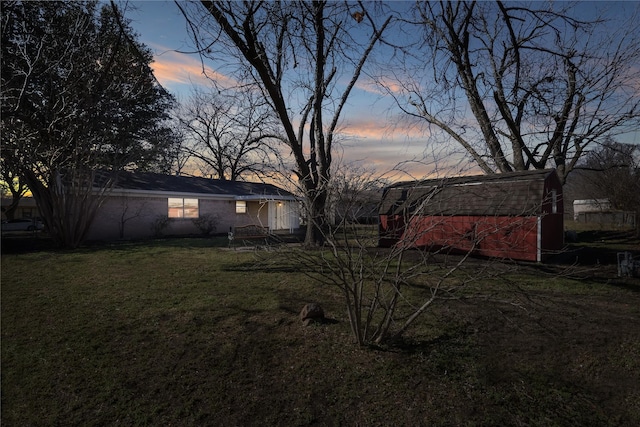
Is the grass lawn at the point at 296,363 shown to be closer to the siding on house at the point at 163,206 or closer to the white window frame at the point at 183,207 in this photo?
the siding on house at the point at 163,206

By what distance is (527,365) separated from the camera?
3619mm

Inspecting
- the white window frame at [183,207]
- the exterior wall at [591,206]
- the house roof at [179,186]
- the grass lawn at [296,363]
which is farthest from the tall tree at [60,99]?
the exterior wall at [591,206]

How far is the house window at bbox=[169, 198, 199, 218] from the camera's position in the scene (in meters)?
18.9

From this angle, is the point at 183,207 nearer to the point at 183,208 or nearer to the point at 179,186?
the point at 183,208

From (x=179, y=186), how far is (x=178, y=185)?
0.20m

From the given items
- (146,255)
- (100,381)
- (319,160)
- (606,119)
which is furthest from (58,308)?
(606,119)

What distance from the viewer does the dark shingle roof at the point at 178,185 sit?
17.5 metres

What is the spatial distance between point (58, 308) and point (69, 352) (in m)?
2.06

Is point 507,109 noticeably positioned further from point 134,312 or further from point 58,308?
point 58,308

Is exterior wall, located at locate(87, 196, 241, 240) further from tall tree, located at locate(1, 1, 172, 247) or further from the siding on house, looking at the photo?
tall tree, located at locate(1, 1, 172, 247)

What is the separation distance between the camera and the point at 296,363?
12.2 ft

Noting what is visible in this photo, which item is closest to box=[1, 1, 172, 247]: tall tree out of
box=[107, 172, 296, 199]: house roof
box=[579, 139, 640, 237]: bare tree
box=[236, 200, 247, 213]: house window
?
box=[107, 172, 296, 199]: house roof

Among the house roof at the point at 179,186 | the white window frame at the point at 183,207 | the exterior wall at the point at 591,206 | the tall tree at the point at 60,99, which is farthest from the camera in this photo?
the exterior wall at the point at 591,206

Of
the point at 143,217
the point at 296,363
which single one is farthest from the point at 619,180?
the point at 143,217
